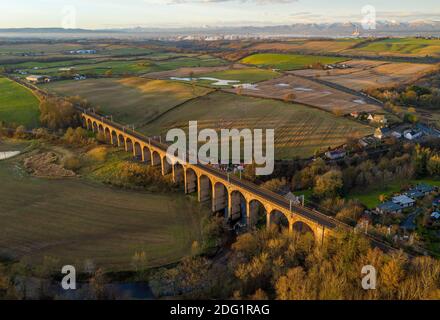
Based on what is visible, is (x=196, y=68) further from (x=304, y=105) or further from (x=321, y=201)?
(x=321, y=201)

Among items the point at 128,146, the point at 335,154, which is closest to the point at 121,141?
the point at 128,146

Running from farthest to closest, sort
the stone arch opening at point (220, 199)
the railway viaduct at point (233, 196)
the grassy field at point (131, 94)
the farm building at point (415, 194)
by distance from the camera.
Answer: the grassy field at point (131, 94), the stone arch opening at point (220, 199), the farm building at point (415, 194), the railway viaduct at point (233, 196)

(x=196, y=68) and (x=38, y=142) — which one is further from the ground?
(x=196, y=68)

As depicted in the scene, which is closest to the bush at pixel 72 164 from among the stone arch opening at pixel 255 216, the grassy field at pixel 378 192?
the stone arch opening at pixel 255 216

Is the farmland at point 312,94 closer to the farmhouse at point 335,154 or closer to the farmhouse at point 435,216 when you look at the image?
the farmhouse at point 335,154

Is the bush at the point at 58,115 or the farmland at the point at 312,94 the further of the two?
the farmland at the point at 312,94
